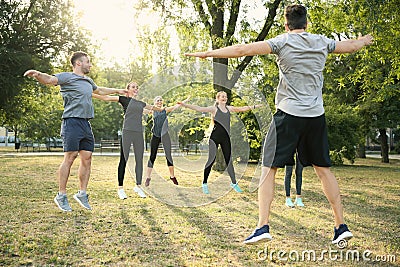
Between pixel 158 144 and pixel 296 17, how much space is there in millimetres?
4036

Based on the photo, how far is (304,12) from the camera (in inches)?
167

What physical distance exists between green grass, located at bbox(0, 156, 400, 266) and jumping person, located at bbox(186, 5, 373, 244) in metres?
1.43

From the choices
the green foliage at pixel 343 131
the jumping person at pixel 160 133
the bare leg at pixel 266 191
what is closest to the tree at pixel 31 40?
the green foliage at pixel 343 131

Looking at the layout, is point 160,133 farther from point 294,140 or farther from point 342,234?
point 342,234

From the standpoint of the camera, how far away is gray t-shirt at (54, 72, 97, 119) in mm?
5766

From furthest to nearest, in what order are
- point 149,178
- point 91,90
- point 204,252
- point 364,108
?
1. point 364,108
2. point 149,178
3. point 91,90
4. point 204,252

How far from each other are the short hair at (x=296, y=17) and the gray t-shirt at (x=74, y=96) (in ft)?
9.67

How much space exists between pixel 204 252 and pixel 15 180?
1063 cm

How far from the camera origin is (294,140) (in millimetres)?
4160

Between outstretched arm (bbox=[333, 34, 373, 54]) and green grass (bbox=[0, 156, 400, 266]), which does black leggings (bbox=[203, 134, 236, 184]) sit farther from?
outstretched arm (bbox=[333, 34, 373, 54])

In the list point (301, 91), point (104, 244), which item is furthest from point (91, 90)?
point (301, 91)

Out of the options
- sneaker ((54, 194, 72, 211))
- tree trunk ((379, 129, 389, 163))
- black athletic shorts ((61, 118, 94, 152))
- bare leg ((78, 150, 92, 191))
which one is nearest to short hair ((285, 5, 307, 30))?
black athletic shorts ((61, 118, 94, 152))

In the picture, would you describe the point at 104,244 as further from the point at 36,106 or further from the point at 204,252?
the point at 36,106

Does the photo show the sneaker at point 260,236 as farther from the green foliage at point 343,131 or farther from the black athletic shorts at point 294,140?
the green foliage at point 343,131
